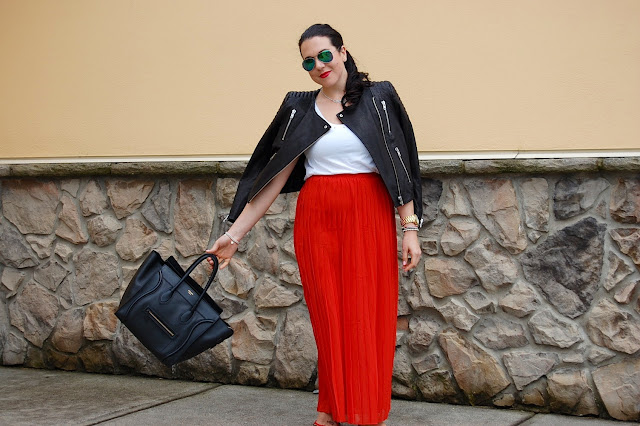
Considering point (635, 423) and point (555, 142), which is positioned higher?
point (555, 142)

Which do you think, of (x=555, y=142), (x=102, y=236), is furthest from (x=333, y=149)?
(x=102, y=236)

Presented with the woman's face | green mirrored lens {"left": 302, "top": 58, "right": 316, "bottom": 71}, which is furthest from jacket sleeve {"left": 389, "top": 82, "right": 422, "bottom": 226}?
green mirrored lens {"left": 302, "top": 58, "right": 316, "bottom": 71}

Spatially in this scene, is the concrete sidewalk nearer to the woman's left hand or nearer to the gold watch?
the woman's left hand

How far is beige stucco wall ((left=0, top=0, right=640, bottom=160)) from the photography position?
441 centimetres

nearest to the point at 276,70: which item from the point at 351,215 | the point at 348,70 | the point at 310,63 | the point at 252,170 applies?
the point at 252,170

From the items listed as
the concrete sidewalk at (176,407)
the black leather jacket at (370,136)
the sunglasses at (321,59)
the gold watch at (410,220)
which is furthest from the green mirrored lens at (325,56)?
the concrete sidewalk at (176,407)

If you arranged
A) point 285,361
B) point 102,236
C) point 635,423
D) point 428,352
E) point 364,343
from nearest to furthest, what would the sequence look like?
point 364,343 < point 635,423 < point 428,352 < point 285,361 < point 102,236

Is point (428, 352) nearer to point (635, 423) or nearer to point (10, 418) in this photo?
point (635, 423)

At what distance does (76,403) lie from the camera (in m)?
4.82

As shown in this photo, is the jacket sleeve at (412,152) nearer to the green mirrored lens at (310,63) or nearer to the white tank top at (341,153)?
the white tank top at (341,153)

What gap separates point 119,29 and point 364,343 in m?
2.93

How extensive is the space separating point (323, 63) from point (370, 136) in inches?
13.6

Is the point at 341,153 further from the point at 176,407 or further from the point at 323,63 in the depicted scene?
the point at 176,407

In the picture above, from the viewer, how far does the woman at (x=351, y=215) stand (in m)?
3.56
